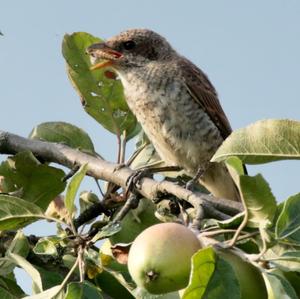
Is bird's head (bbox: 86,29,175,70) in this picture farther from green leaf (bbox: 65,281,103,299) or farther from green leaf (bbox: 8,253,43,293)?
green leaf (bbox: 65,281,103,299)

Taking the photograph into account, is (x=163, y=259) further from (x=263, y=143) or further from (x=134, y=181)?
(x=134, y=181)

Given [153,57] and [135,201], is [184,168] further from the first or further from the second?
[135,201]

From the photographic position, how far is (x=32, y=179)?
2.73 metres

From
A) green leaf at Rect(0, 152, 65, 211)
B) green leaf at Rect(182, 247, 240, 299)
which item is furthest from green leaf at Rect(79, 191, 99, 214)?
green leaf at Rect(182, 247, 240, 299)

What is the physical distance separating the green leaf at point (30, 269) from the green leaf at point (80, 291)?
0.21m

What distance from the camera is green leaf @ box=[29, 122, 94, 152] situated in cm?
327

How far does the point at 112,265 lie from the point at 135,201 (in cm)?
34

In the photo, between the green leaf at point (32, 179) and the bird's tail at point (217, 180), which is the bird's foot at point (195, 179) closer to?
the bird's tail at point (217, 180)

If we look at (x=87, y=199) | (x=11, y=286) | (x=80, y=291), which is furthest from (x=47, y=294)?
(x=87, y=199)

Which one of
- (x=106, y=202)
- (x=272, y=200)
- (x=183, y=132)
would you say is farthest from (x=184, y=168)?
(x=272, y=200)

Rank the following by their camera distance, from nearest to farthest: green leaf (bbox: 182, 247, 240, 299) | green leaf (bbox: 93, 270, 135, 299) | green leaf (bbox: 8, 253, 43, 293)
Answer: green leaf (bbox: 182, 247, 240, 299)
green leaf (bbox: 8, 253, 43, 293)
green leaf (bbox: 93, 270, 135, 299)

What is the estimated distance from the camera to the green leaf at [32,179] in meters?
2.69

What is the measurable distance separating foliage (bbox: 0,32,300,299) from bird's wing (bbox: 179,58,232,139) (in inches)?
37.6

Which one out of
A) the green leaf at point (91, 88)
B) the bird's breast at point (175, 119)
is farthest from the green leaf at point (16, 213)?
the bird's breast at point (175, 119)
